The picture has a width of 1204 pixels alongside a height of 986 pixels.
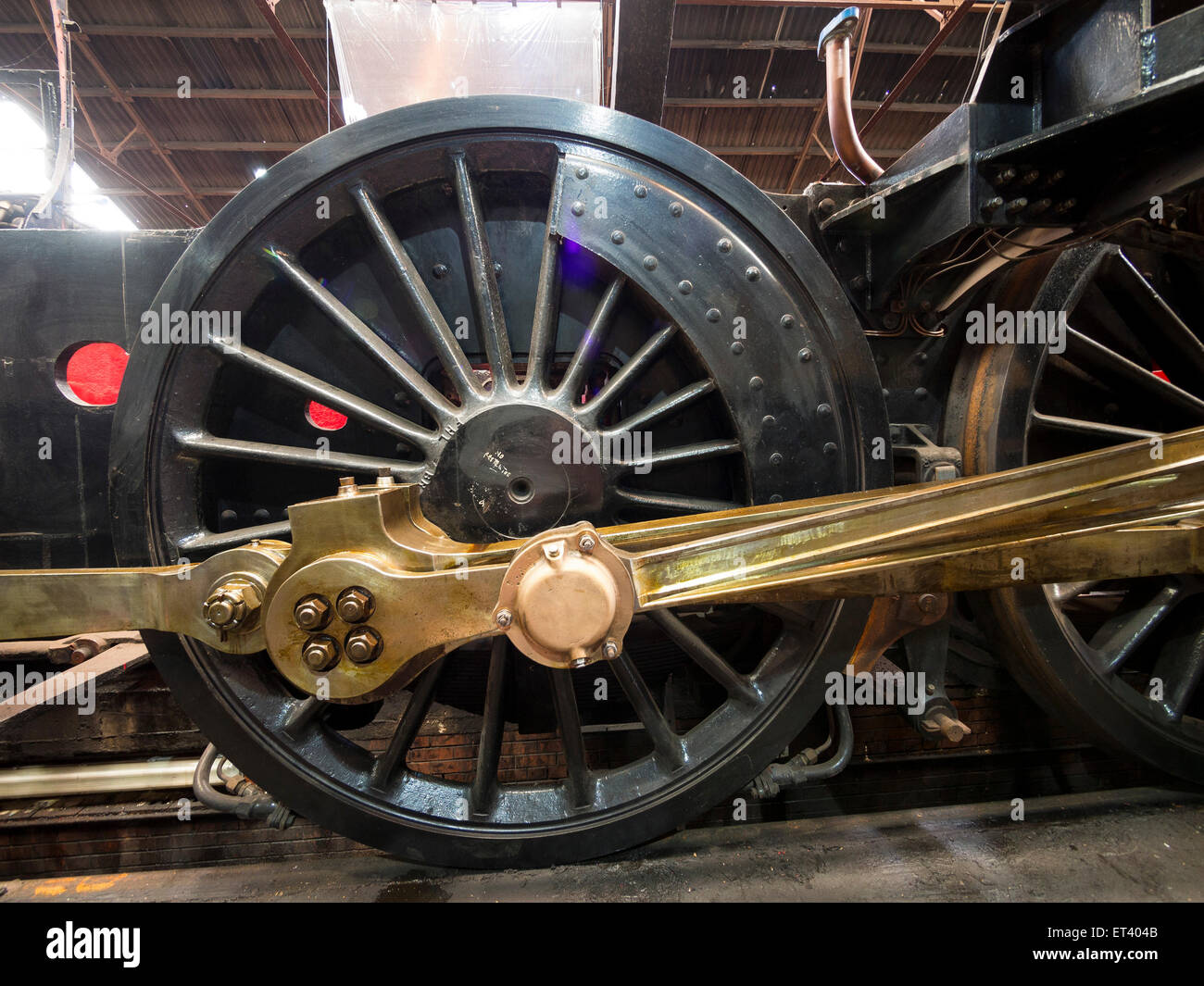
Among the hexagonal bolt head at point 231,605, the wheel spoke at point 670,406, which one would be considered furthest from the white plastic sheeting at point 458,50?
the hexagonal bolt head at point 231,605

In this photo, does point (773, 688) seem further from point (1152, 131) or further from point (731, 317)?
point (1152, 131)

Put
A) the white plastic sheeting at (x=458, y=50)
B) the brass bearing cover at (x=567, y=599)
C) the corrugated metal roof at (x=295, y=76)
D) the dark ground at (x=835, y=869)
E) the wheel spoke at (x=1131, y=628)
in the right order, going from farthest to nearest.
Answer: the corrugated metal roof at (x=295, y=76)
the white plastic sheeting at (x=458, y=50)
the wheel spoke at (x=1131, y=628)
the dark ground at (x=835, y=869)
the brass bearing cover at (x=567, y=599)

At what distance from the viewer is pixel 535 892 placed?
4.86 feet

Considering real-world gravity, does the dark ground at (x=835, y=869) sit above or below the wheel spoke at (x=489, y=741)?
below

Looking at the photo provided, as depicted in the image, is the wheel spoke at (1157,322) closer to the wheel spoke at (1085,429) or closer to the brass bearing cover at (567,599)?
the wheel spoke at (1085,429)


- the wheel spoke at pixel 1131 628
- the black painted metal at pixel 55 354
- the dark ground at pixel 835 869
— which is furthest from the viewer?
the wheel spoke at pixel 1131 628

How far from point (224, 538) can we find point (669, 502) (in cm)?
115

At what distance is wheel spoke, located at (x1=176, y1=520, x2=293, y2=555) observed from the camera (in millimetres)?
1412

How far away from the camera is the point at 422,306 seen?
56.2 inches

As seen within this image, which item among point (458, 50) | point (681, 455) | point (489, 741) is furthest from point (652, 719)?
point (458, 50)

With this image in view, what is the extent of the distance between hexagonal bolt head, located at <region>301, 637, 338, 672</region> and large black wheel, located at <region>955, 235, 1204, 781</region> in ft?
5.84

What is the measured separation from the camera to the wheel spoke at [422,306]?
4.63 ft

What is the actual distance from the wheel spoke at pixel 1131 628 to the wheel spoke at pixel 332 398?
2107mm

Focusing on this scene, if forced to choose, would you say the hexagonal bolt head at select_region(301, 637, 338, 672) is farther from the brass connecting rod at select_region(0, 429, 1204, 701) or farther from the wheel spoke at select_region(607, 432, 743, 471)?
the wheel spoke at select_region(607, 432, 743, 471)
